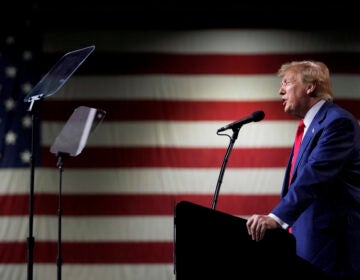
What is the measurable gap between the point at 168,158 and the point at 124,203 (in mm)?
424

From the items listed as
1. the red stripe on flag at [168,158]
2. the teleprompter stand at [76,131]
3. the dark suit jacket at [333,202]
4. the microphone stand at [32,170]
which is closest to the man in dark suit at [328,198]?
the dark suit jacket at [333,202]

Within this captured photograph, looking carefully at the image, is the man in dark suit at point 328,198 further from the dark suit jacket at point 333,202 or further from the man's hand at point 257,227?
the man's hand at point 257,227

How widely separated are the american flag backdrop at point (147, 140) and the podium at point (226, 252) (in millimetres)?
2089

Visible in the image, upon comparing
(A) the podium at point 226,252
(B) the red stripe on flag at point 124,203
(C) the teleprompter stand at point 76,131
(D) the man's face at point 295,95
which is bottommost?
(B) the red stripe on flag at point 124,203

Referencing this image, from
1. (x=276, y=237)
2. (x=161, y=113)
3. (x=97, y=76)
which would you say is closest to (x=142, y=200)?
(x=161, y=113)

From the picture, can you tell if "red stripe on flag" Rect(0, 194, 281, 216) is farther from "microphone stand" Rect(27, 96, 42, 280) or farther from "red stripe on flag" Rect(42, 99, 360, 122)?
"microphone stand" Rect(27, 96, 42, 280)

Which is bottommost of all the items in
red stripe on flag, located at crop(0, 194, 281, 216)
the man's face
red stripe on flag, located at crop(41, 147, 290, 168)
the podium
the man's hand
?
red stripe on flag, located at crop(0, 194, 281, 216)

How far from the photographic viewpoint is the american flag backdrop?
3607 mm

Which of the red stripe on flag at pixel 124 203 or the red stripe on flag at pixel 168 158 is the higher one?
the red stripe on flag at pixel 168 158

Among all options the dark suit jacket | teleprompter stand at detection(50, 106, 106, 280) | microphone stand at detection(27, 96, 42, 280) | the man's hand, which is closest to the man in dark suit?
the dark suit jacket

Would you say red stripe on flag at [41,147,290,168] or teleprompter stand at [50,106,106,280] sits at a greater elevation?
teleprompter stand at [50,106,106,280]

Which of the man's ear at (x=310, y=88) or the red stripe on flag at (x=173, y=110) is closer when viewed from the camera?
the man's ear at (x=310, y=88)

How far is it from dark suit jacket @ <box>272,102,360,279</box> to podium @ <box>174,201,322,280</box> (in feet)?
0.92

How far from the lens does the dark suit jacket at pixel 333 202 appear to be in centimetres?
176
